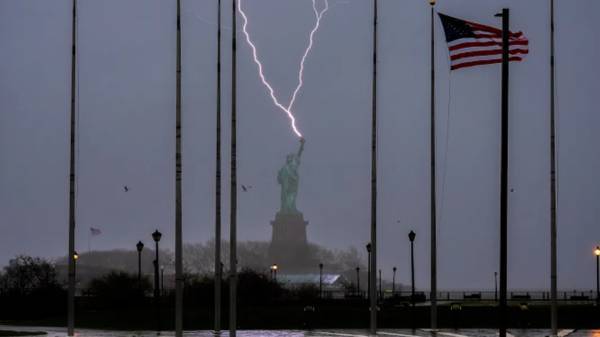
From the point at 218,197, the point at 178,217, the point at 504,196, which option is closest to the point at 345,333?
the point at 218,197

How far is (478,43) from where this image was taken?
4331 cm

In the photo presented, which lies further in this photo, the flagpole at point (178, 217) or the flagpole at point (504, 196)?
the flagpole at point (178, 217)

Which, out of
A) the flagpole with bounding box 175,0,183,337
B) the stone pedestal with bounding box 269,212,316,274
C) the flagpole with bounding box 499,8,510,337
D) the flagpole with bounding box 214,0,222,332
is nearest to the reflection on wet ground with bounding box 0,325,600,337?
the flagpole with bounding box 214,0,222,332

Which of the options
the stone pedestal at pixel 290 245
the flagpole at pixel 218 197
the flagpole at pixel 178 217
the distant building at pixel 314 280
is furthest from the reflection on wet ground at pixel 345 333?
the stone pedestal at pixel 290 245

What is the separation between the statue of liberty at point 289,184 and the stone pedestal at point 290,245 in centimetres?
89

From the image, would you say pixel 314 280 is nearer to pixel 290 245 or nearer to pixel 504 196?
pixel 290 245

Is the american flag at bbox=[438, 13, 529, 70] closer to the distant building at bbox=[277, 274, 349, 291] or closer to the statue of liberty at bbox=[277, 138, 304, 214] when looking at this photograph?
the distant building at bbox=[277, 274, 349, 291]

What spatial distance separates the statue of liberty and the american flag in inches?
3917

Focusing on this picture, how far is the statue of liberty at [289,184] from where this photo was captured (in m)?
144

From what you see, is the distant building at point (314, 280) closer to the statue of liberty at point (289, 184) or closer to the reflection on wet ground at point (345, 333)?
the statue of liberty at point (289, 184)

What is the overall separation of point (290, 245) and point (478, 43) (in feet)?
334

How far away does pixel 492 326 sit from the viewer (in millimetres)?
55938

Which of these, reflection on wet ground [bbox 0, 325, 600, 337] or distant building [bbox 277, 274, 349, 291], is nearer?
reflection on wet ground [bbox 0, 325, 600, 337]

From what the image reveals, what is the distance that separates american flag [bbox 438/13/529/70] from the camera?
4238 cm
